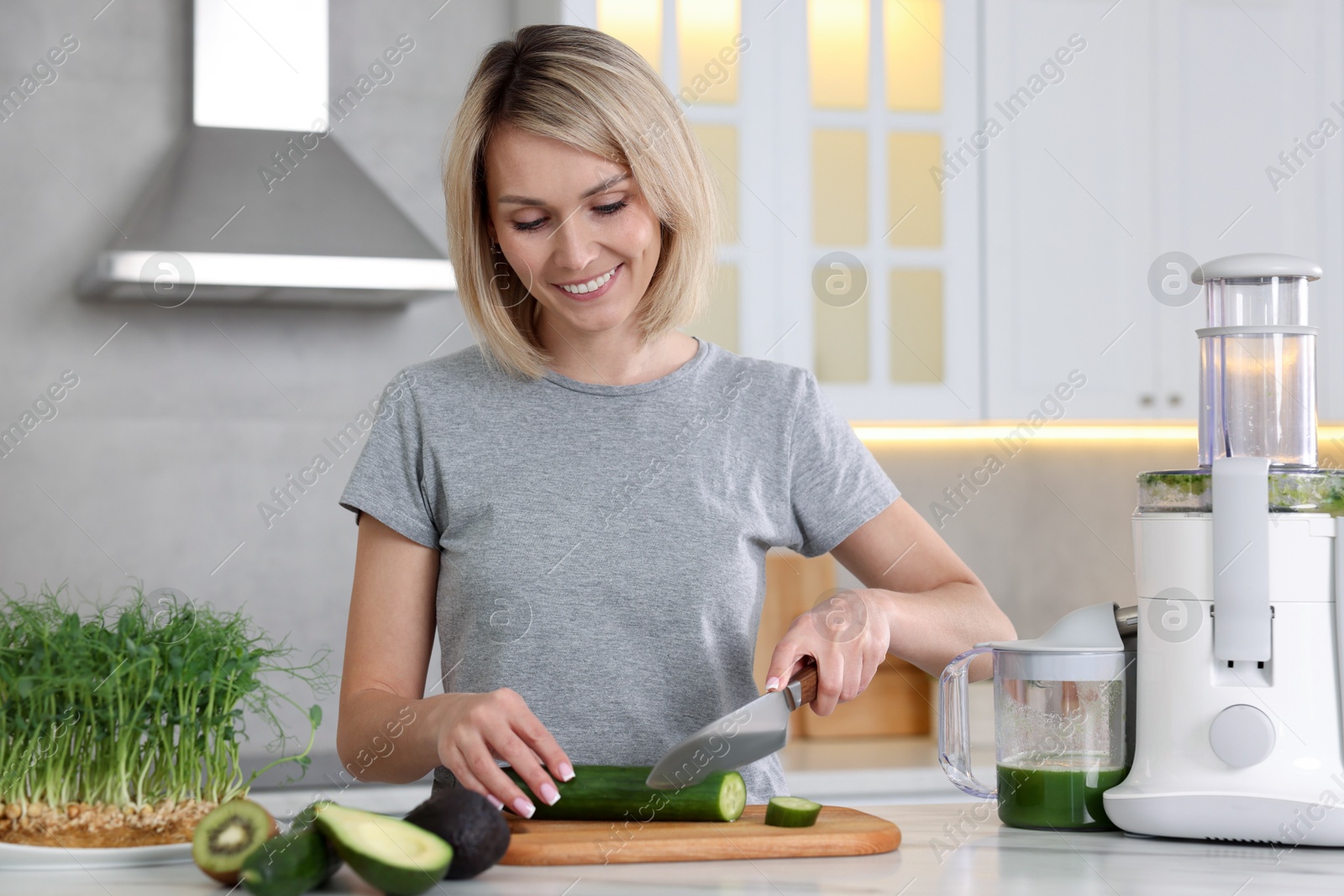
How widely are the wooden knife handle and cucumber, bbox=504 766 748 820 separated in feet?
0.30

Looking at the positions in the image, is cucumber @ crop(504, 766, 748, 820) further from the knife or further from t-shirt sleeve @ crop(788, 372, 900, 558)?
t-shirt sleeve @ crop(788, 372, 900, 558)

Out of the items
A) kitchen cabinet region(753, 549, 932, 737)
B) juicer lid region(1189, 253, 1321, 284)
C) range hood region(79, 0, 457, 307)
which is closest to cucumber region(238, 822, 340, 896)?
juicer lid region(1189, 253, 1321, 284)

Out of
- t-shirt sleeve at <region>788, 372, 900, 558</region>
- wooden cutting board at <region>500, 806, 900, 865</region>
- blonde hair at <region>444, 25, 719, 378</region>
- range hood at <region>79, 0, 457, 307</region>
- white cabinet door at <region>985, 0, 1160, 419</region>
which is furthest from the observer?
white cabinet door at <region>985, 0, 1160, 419</region>

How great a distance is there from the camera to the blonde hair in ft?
3.51

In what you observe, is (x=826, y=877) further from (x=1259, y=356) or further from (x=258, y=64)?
(x=258, y=64)

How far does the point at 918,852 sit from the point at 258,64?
6.85 feet

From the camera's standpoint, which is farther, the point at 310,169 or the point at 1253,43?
the point at 1253,43

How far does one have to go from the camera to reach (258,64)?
2438 millimetres

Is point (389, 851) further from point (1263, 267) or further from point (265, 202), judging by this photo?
point (265, 202)

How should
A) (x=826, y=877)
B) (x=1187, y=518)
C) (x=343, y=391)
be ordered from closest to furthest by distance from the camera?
(x=826, y=877) < (x=1187, y=518) < (x=343, y=391)

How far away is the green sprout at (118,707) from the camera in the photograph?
2.57 ft

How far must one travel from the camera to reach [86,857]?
801 millimetres

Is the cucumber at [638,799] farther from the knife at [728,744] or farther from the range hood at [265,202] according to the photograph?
the range hood at [265,202]

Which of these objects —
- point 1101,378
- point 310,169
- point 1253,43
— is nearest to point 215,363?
point 310,169
